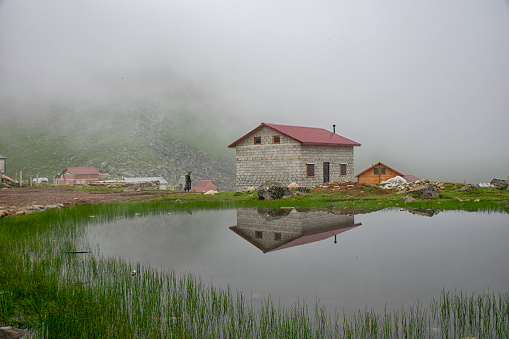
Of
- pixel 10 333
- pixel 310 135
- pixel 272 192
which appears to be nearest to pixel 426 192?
pixel 272 192

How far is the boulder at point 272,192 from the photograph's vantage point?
2881cm

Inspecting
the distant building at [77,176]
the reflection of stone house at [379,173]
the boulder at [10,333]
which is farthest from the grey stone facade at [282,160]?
the distant building at [77,176]

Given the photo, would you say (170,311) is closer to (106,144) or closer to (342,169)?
(342,169)

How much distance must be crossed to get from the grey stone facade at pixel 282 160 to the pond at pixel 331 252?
64.6ft

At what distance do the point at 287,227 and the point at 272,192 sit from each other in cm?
1210

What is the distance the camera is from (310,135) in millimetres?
43219

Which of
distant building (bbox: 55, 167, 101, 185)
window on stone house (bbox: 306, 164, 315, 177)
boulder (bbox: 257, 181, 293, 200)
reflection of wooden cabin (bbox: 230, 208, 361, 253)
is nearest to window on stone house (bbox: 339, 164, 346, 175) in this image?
window on stone house (bbox: 306, 164, 315, 177)

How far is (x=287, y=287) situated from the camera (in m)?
8.89

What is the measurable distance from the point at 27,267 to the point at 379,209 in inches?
705

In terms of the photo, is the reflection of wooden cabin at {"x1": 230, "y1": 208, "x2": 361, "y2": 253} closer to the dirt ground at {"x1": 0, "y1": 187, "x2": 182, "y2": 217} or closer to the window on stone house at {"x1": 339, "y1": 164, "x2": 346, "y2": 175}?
the dirt ground at {"x1": 0, "y1": 187, "x2": 182, "y2": 217}

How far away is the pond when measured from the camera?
28.3 feet

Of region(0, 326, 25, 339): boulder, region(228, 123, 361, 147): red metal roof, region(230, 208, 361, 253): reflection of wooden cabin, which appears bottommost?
region(0, 326, 25, 339): boulder

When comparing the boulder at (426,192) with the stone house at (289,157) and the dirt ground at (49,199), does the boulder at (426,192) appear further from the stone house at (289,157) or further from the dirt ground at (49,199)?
the dirt ground at (49,199)

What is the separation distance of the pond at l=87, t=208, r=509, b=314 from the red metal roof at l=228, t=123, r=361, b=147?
2048cm
